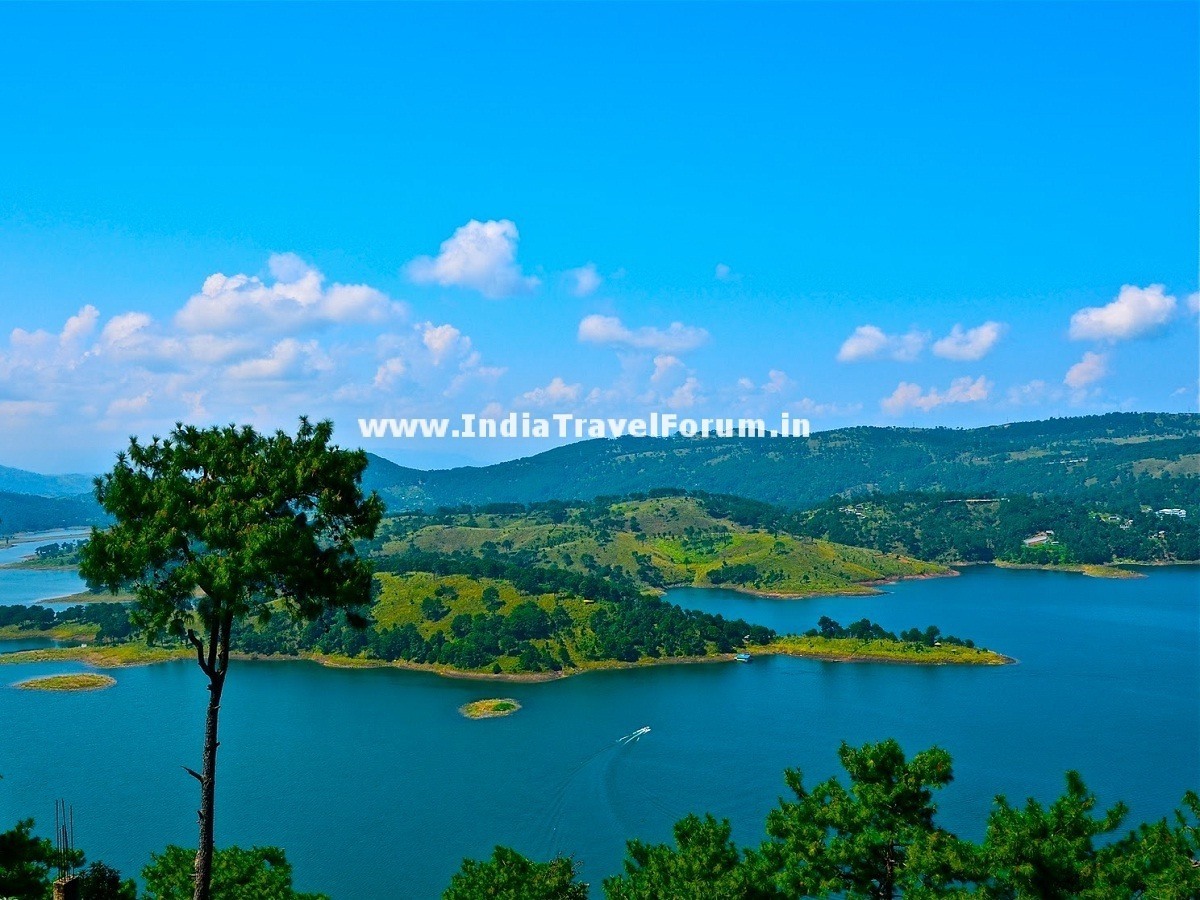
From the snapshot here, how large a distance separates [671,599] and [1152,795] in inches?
3788

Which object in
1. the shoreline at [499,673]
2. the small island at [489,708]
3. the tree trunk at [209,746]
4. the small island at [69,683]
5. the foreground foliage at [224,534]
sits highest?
the foreground foliage at [224,534]

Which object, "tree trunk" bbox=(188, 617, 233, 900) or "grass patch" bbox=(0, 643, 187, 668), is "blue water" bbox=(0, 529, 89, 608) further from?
"tree trunk" bbox=(188, 617, 233, 900)

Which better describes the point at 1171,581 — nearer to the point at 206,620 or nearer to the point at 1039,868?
the point at 1039,868

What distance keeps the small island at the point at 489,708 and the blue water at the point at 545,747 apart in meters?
2.18

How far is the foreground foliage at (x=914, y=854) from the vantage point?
16203 mm

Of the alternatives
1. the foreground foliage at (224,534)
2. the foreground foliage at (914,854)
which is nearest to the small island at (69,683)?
the foreground foliage at (914,854)

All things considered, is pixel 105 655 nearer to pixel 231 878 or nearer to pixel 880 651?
pixel 880 651

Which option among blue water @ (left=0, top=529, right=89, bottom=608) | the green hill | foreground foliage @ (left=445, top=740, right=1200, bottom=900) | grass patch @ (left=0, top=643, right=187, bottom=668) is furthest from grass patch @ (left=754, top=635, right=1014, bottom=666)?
blue water @ (left=0, top=529, right=89, bottom=608)

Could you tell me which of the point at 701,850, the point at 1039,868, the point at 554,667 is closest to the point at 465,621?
the point at 554,667

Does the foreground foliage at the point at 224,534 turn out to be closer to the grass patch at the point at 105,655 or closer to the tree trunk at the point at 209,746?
the tree trunk at the point at 209,746

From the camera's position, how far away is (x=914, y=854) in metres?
17.5

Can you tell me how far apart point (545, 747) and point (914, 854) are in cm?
5178

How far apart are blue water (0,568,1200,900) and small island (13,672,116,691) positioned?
9.07ft

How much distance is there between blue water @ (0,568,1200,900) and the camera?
50.0 meters
